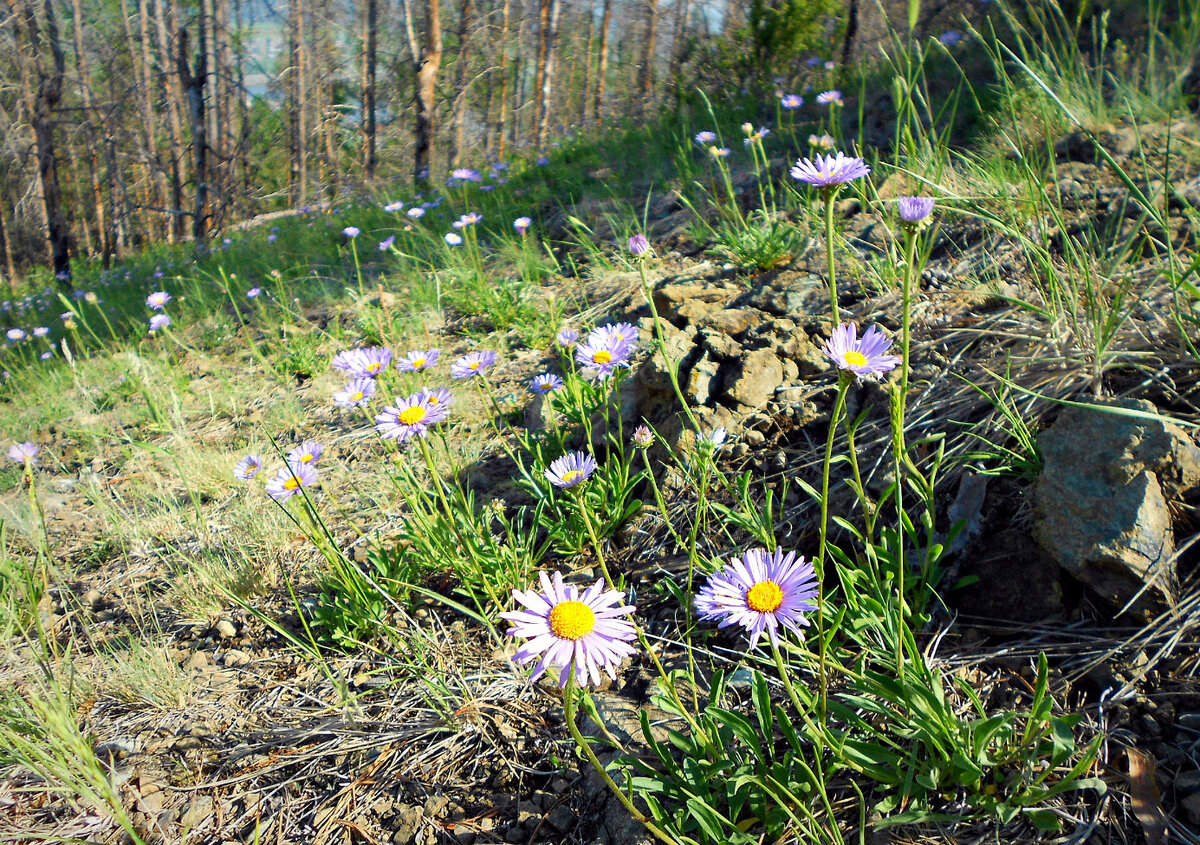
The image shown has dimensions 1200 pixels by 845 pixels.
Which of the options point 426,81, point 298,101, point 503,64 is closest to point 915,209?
point 426,81

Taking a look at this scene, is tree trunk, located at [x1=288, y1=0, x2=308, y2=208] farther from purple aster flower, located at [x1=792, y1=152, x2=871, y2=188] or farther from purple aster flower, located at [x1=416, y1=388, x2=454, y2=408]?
purple aster flower, located at [x1=792, y1=152, x2=871, y2=188]

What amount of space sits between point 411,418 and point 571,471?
435 millimetres

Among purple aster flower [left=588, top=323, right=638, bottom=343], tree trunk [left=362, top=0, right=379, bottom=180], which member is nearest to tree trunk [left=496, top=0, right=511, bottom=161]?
tree trunk [left=362, top=0, right=379, bottom=180]

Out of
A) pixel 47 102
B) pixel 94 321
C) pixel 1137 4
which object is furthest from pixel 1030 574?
pixel 47 102

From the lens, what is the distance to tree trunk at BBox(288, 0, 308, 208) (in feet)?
43.6

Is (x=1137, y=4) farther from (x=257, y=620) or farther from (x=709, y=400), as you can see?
(x=257, y=620)

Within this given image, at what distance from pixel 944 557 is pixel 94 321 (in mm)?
7982

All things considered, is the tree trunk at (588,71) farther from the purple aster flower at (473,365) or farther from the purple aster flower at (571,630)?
the purple aster flower at (571,630)

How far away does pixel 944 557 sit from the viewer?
1.50 m

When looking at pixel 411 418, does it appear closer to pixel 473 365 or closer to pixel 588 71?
pixel 473 365

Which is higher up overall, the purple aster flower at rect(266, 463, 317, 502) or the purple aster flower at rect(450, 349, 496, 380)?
the purple aster flower at rect(450, 349, 496, 380)

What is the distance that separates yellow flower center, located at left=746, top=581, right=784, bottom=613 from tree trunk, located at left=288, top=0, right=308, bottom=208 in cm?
1443

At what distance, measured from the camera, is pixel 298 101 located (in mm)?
16125

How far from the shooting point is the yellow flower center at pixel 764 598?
3.45 feet
